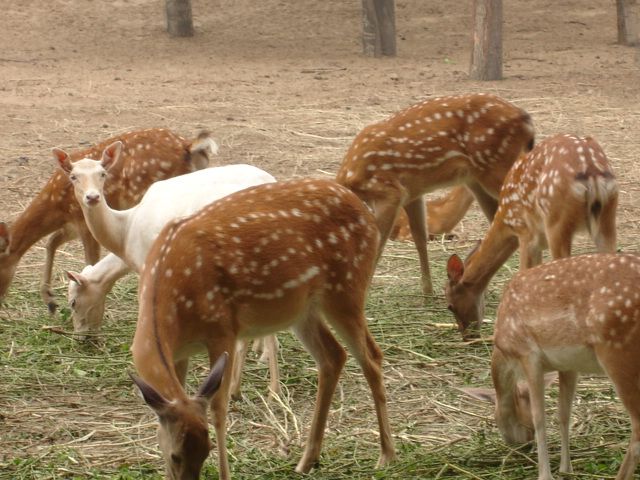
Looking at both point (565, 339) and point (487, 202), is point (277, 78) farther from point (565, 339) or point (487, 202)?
point (565, 339)

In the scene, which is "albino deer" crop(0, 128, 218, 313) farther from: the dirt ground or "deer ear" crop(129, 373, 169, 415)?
"deer ear" crop(129, 373, 169, 415)


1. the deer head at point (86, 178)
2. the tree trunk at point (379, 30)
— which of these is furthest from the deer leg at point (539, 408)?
the tree trunk at point (379, 30)

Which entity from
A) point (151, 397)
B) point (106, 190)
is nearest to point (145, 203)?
point (106, 190)

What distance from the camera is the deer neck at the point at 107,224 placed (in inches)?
279

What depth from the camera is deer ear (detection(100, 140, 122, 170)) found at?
7.50 meters

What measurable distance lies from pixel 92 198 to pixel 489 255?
8.06 ft

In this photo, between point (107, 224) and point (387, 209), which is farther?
point (387, 209)

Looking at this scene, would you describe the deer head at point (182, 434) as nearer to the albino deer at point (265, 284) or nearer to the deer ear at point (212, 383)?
the deer ear at point (212, 383)

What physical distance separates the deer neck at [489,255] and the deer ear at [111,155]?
226 cm

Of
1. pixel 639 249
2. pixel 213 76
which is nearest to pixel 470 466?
pixel 639 249

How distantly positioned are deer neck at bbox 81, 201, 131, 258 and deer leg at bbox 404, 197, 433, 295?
223cm

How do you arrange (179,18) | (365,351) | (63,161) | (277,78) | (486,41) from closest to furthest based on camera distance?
(365,351), (63,161), (486,41), (277,78), (179,18)

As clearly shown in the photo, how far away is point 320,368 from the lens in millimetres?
5836

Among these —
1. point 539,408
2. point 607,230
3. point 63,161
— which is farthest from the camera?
point 63,161
